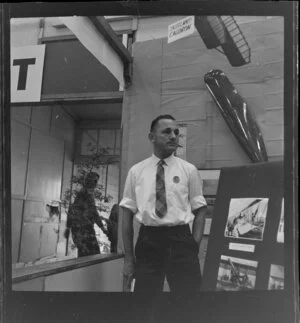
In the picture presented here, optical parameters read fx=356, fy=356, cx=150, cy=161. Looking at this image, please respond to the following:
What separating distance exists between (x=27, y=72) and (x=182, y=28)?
700mm

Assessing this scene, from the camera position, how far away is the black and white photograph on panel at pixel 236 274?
1.43 meters

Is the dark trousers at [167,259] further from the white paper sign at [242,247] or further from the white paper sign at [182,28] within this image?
the white paper sign at [182,28]

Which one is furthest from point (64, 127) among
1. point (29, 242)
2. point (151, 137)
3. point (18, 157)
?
point (29, 242)

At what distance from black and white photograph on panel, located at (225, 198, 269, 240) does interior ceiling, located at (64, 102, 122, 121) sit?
641 mm

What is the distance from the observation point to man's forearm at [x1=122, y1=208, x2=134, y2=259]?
1518mm

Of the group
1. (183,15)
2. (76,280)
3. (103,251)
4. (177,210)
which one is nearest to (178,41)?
(183,15)

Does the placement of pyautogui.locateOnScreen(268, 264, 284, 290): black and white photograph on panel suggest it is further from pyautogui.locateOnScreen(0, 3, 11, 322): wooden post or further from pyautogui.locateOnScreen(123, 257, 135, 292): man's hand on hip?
pyautogui.locateOnScreen(0, 3, 11, 322): wooden post

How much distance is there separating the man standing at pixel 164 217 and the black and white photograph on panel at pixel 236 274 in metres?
0.10

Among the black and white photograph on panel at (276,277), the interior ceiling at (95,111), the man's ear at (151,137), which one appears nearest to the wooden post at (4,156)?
the interior ceiling at (95,111)

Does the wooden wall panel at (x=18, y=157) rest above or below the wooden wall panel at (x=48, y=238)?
above

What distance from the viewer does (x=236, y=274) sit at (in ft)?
4.76

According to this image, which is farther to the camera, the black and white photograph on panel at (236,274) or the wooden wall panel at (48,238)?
the wooden wall panel at (48,238)

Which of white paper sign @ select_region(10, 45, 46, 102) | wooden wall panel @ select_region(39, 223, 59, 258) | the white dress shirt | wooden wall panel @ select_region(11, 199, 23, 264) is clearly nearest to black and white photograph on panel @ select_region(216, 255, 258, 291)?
the white dress shirt

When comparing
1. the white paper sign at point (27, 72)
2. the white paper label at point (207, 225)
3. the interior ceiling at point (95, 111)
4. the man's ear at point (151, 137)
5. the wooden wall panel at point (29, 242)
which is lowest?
the wooden wall panel at point (29, 242)
